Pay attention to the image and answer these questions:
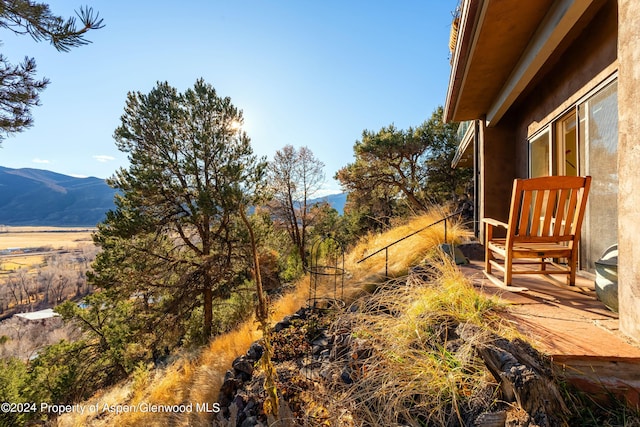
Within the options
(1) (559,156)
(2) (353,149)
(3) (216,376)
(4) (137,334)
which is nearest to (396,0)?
(1) (559,156)

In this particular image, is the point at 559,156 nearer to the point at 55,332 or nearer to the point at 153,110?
the point at 153,110

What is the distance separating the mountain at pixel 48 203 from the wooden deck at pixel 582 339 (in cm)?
10896

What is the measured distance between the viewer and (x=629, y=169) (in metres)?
1.50

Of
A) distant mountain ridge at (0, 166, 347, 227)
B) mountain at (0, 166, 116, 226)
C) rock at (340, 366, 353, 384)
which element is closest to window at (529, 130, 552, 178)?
rock at (340, 366, 353, 384)

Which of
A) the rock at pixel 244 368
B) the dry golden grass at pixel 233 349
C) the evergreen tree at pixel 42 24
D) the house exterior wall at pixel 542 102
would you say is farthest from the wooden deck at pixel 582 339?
the evergreen tree at pixel 42 24

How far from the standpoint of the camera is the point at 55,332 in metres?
25.5

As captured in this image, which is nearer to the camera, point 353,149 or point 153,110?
point 153,110

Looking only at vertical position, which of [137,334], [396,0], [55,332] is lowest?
[55,332]

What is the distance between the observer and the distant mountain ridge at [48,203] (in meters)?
94.9

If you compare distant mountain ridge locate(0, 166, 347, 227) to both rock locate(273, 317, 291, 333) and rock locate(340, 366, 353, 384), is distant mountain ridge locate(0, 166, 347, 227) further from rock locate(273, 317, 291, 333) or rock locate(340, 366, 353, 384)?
rock locate(340, 366, 353, 384)

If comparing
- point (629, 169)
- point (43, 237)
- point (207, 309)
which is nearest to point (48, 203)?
point (43, 237)

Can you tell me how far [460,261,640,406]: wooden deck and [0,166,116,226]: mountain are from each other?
357 ft

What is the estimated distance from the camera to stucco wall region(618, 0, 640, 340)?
1.45m

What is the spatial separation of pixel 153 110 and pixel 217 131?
199cm
